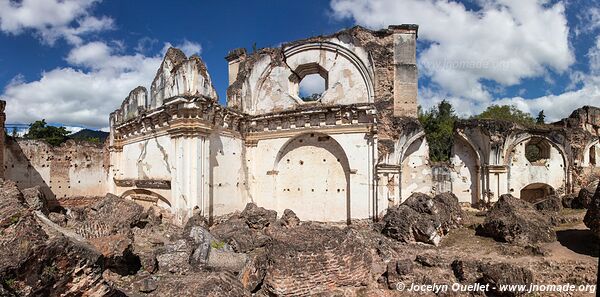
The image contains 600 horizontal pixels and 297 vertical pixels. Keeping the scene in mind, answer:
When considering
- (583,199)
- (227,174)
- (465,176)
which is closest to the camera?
(583,199)

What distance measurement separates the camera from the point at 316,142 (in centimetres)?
1368

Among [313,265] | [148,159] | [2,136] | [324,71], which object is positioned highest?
[324,71]

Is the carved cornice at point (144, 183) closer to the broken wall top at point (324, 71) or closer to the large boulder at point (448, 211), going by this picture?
the broken wall top at point (324, 71)

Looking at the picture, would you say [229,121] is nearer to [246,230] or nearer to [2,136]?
[246,230]

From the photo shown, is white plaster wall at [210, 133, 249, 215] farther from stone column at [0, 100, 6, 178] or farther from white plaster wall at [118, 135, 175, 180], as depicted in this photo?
stone column at [0, 100, 6, 178]

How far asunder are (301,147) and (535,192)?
11.0 metres

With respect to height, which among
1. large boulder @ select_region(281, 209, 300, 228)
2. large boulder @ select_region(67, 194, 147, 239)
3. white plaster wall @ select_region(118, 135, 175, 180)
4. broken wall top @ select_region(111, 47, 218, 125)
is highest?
broken wall top @ select_region(111, 47, 218, 125)

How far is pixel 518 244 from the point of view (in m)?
9.09

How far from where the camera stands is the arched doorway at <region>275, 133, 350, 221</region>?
13273 millimetres

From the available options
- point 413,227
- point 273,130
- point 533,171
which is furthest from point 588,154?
point 273,130

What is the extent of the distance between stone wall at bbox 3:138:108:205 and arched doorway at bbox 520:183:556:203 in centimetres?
1892

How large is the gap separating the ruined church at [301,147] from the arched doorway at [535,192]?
55mm

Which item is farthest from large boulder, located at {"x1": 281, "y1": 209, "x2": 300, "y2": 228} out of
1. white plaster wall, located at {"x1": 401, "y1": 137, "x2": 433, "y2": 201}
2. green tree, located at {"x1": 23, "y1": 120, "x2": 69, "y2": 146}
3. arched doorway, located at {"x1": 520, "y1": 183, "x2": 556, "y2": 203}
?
green tree, located at {"x1": 23, "y1": 120, "x2": 69, "y2": 146}

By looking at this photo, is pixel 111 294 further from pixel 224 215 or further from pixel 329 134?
pixel 329 134
